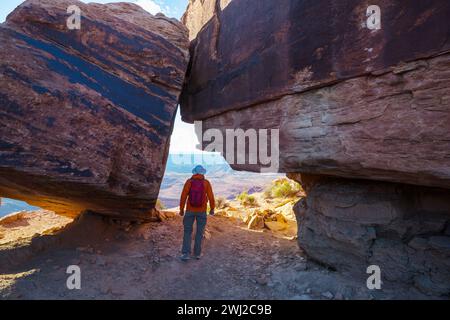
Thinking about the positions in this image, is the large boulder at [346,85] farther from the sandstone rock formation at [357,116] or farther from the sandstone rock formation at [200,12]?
the sandstone rock formation at [200,12]

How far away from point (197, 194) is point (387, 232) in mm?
3856

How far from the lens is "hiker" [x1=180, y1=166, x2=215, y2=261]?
5887 millimetres

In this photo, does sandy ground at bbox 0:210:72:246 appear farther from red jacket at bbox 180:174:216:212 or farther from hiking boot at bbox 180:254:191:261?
red jacket at bbox 180:174:216:212

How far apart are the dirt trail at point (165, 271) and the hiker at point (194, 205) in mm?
324

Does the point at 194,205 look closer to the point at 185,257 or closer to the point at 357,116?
the point at 185,257

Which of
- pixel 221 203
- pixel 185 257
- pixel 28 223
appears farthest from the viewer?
pixel 221 203

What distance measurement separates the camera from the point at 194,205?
5.89m

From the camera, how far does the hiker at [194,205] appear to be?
589 cm

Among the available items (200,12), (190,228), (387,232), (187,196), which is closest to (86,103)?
(187,196)

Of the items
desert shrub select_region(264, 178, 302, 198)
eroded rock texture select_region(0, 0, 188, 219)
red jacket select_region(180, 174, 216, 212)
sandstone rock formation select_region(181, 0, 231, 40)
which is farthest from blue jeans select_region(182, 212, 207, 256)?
desert shrub select_region(264, 178, 302, 198)

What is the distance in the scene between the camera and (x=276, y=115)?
17.8ft

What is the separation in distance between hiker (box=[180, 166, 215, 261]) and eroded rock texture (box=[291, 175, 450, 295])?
2522 mm
